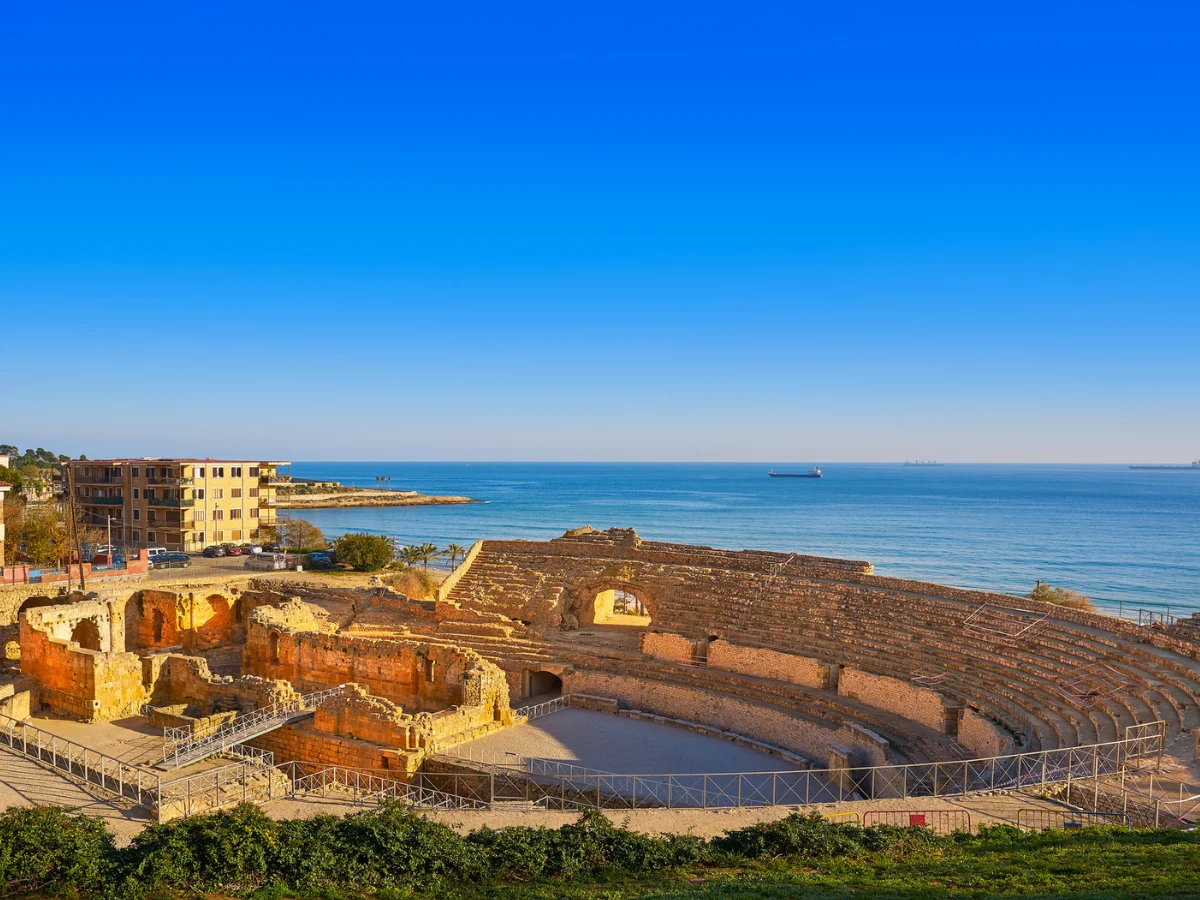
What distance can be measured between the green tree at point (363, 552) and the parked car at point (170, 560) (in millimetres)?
8186

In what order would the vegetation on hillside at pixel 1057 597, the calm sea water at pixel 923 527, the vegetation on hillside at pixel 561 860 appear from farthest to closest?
1. the calm sea water at pixel 923 527
2. the vegetation on hillside at pixel 1057 597
3. the vegetation on hillside at pixel 561 860

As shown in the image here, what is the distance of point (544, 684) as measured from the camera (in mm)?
29766

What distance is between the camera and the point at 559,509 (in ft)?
430

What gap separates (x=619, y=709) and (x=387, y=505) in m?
117

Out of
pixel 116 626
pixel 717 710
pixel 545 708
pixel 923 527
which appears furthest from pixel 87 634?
pixel 923 527

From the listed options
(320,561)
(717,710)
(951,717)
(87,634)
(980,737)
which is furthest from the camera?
(320,561)

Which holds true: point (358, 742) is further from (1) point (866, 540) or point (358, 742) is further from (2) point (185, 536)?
(1) point (866, 540)

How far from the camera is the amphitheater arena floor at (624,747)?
70.3 ft

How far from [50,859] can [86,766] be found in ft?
24.9

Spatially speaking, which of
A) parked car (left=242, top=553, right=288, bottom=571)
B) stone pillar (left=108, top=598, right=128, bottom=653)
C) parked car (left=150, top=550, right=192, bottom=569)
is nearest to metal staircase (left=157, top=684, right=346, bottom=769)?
stone pillar (left=108, top=598, right=128, bottom=653)

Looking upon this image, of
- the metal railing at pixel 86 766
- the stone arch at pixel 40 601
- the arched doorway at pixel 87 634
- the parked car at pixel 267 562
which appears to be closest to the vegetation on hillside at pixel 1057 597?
the metal railing at pixel 86 766

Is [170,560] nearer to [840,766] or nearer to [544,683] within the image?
[544,683]

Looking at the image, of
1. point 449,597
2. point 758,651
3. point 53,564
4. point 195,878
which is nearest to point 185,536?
point 53,564

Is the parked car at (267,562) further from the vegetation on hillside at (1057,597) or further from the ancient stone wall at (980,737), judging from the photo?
the vegetation on hillside at (1057,597)
